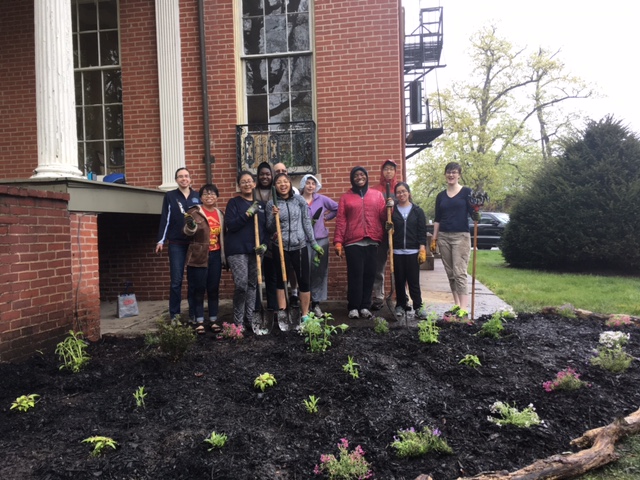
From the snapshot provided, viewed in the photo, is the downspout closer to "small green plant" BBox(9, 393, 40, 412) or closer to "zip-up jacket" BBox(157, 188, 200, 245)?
"zip-up jacket" BBox(157, 188, 200, 245)

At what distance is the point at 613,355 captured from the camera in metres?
3.66

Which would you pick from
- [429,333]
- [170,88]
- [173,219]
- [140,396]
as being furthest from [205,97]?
[140,396]

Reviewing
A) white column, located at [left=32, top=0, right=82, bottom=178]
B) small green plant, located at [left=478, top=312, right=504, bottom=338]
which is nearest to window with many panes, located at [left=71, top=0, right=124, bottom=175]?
white column, located at [left=32, top=0, right=82, bottom=178]

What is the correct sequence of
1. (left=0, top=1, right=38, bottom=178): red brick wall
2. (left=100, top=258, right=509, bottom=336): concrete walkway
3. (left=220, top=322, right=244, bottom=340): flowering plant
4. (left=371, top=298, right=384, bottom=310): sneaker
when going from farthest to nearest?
1. (left=0, top=1, right=38, bottom=178): red brick wall
2. (left=371, top=298, right=384, bottom=310): sneaker
3. (left=100, top=258, right=509, bottom=336): concrete walkway
4. (left=220, top=322, right=244, bottom=340): flowering plant

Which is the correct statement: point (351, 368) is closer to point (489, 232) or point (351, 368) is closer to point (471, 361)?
point (471, 361)

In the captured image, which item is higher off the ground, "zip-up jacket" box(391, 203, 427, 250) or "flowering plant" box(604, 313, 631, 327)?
"zip-up jacket" box(391, 203, 427, 250)

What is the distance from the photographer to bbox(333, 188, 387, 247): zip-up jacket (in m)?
5.33

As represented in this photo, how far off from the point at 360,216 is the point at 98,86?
196 inches

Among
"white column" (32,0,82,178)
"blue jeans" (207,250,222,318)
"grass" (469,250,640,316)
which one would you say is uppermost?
"white column" (32,0,82,178)

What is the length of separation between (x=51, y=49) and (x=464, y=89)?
27.6m

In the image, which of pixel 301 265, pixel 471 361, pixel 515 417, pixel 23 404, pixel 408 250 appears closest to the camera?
pixel 515 417

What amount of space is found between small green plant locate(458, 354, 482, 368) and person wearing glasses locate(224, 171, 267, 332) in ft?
7.37

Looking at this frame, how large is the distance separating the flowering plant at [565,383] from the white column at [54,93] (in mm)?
4806

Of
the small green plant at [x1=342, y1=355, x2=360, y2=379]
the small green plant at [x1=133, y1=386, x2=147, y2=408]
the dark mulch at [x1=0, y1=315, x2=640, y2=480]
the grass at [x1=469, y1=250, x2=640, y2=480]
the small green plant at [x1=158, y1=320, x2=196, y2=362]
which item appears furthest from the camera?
the grass at [x1=469, y1=250, x2=640, y2=480]
